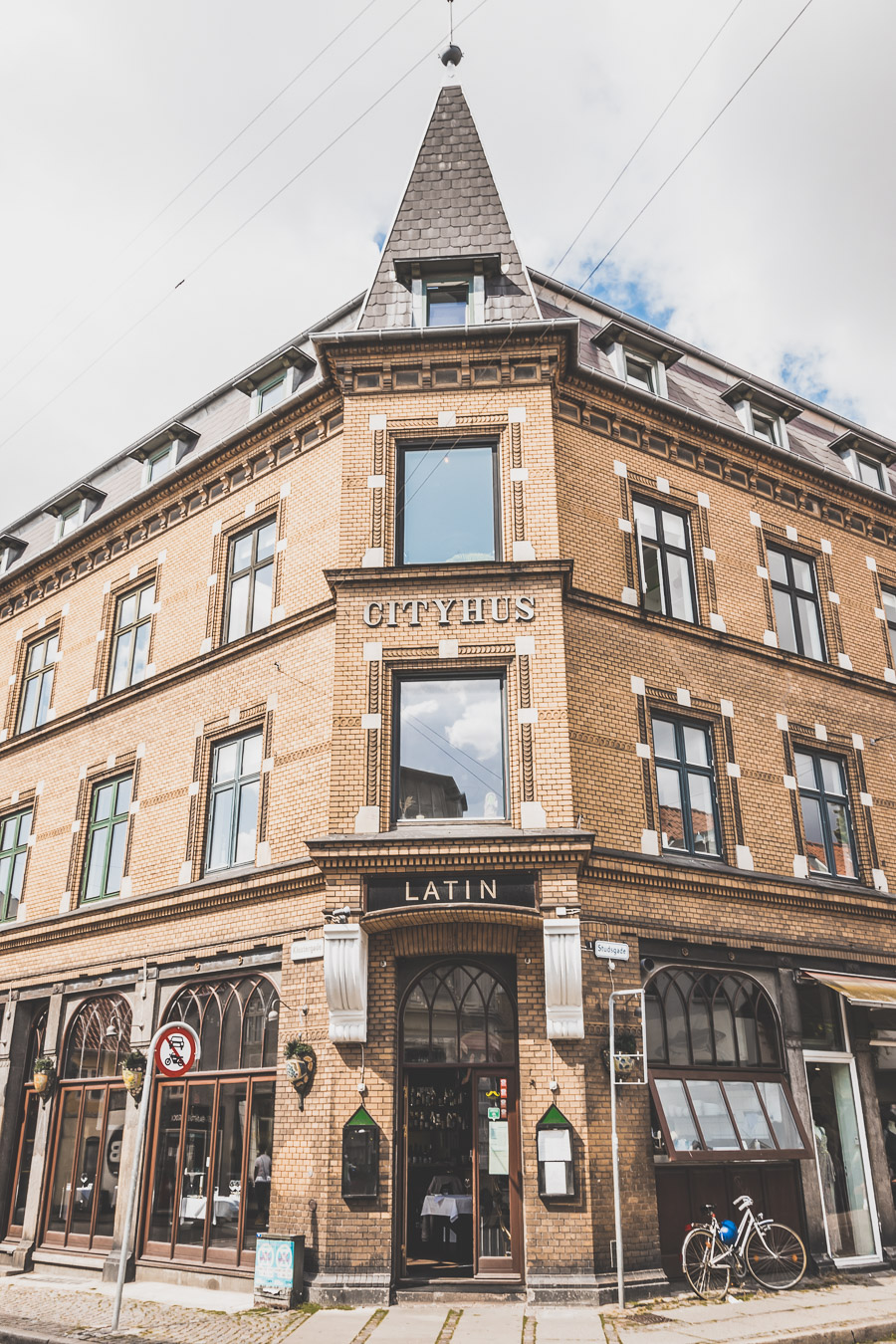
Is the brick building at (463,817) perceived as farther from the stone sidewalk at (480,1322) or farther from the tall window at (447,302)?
the stone sidewalk at (480,1322)

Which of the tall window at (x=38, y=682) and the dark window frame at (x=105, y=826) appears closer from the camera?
the dark window frame at (x=105, y=826)

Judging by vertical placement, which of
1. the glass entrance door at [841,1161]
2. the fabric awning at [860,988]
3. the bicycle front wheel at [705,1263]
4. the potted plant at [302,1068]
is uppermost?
the fabric awning at [860,988]

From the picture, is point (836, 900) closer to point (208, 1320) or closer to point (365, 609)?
point (365, 609)

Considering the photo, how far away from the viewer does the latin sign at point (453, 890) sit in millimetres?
13766

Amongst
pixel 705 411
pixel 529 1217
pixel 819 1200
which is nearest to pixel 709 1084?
pixel 819 1200

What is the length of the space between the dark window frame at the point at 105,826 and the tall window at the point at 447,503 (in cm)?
715

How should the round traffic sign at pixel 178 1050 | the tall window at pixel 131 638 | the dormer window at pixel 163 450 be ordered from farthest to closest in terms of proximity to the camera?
the dormer window at pixel 163 450 < the tall window at pixel 131 638 < the round traffic sign at pixel 178 1050

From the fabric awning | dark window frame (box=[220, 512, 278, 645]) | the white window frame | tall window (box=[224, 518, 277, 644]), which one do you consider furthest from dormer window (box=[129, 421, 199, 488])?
the fabric awning

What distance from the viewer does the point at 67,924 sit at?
18891mm

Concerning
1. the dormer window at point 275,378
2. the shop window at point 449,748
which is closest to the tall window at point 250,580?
the dormer window at point 275,378

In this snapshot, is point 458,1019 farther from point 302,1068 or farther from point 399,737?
point 399,737

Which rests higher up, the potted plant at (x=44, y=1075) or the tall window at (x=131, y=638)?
the tall window at (x=131, y=638)

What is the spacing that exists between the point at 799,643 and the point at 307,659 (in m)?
9.13

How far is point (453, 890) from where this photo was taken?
13.8 metres
